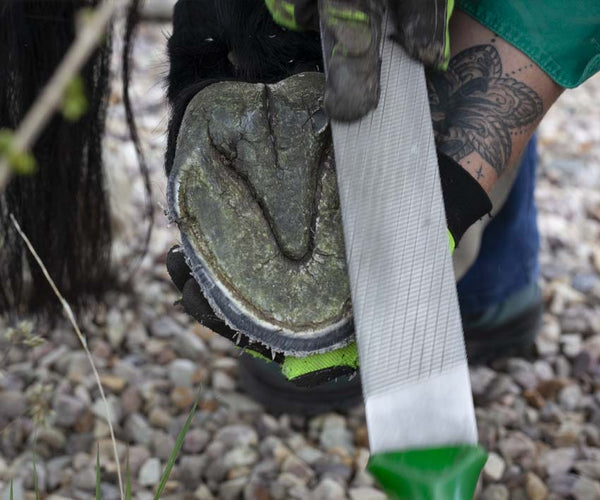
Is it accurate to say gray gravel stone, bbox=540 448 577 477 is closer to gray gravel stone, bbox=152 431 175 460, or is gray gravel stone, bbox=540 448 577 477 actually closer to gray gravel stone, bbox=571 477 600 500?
gray gravel stone, bbox=571 477 600 500

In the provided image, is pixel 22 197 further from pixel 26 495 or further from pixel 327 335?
pixel 327 335

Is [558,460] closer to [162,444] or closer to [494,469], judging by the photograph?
[494,469]

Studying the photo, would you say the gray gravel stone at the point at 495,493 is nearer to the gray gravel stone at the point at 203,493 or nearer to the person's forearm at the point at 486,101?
the gray gravel stone at the point at 203,493

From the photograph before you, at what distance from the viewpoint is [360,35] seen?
3.00 feet

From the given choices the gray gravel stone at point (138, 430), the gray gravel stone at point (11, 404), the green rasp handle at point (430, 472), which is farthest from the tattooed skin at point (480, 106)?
the gray gravel stone at point (11, 404)

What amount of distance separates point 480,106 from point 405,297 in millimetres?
350

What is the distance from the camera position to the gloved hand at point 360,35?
0.91m

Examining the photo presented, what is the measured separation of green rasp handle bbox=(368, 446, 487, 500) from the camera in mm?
790

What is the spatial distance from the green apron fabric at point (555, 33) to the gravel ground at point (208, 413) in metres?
0.55

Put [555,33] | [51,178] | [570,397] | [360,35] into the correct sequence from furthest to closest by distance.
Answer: [570,397] < [51,178] < [555,33] < [360,35]

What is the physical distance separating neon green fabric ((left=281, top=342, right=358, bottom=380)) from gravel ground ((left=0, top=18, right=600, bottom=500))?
49cm

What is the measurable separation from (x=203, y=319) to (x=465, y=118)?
0.46 meters

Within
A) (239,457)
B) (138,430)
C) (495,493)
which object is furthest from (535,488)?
(138,430)

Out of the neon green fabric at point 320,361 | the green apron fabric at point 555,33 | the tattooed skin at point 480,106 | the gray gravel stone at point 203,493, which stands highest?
the green apron fabric at point 555,33
